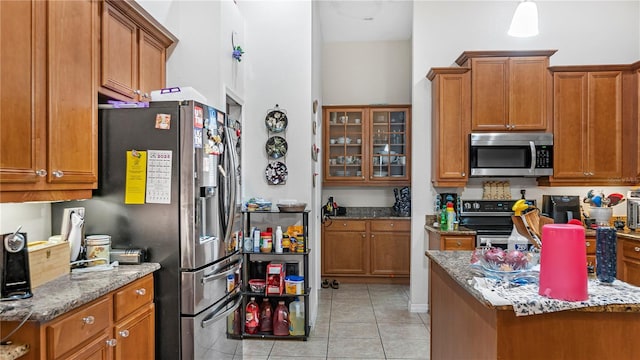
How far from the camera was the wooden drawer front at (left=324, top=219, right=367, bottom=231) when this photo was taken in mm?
5383

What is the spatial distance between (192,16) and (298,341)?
112 inches

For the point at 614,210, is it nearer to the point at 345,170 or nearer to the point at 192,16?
the point at 345,170

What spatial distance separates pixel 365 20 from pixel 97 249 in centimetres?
437

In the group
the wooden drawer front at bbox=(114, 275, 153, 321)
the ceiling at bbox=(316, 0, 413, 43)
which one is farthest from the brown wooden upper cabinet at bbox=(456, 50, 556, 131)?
the wooden drawer front at bbox=(114, 275, 153, 321)

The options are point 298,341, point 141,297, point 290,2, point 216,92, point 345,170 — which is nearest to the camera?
point 141,297

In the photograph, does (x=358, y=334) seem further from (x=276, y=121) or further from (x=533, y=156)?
(x=533, y=156)

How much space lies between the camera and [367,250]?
17.7ft

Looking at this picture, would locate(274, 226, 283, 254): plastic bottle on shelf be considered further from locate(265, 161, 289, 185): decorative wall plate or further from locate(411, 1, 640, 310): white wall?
locate(411, 1, 640, 310): white wall

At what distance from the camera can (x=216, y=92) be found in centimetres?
310

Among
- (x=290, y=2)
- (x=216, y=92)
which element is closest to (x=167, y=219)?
(x=216, y=92)

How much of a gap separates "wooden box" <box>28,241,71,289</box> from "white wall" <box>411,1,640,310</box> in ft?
10.9

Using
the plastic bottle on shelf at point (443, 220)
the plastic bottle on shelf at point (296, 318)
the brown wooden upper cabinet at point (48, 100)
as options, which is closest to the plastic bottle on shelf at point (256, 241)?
the plastic bottle on shelf at point (296, 318)

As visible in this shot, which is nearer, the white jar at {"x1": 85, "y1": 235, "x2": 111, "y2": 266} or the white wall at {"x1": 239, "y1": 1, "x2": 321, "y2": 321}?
the white jar at {"x1": 85, "y1": 235, "x2": 111, "y2": 266}

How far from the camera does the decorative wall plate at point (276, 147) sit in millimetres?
3668
